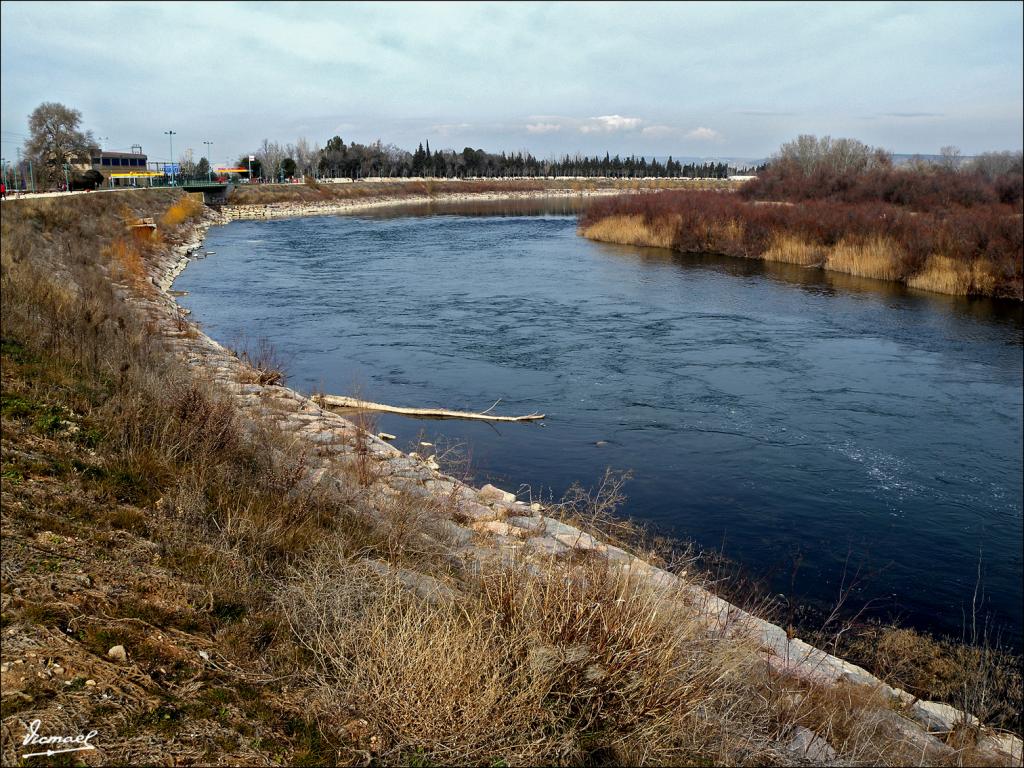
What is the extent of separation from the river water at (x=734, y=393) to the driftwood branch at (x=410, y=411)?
195 mm

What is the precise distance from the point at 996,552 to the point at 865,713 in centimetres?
540

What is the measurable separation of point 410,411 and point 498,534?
5.44m

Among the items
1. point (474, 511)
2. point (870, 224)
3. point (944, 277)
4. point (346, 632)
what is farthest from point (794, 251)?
point (346, 632)

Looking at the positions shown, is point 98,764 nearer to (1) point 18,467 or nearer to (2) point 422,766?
(2) point 422,766

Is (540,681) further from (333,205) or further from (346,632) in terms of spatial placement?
(333,205)

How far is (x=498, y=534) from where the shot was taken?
294 inches

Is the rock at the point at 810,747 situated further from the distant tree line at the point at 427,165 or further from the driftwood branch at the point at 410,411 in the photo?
the distant tree line at the point at 427,165

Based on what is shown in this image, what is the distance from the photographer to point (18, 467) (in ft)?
17.6

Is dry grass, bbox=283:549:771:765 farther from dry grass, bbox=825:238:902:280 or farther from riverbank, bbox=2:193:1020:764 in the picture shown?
dry grass, bbox=825:238:902:280

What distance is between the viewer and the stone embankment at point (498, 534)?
16.9ft

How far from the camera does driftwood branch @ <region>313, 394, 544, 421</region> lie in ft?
40.8

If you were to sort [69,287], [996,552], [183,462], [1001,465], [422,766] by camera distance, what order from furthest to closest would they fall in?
[69,287], [1001,465], [996,552], [183,462], [422,766]

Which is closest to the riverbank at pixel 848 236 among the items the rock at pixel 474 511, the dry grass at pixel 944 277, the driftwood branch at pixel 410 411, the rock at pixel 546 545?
the dry grass at pixel 944 277

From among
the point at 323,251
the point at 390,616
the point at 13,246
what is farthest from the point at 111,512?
the point at 323,251
